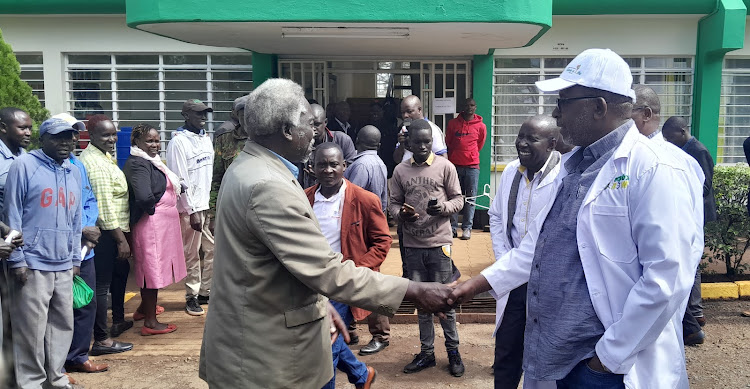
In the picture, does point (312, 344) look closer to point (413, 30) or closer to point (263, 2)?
point (263, 2)

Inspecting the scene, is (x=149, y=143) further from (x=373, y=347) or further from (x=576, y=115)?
(x=576, y=115)

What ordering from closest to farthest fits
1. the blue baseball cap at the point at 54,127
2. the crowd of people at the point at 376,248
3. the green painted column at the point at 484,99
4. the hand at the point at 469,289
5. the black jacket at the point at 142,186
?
the crowd of people at the point at 376,248 → the hand at the point at 469,289 → the blue baseball cap at the point at 54,127 → the black jacket at the point at 142,186 → the green painted column at the point at 484,99

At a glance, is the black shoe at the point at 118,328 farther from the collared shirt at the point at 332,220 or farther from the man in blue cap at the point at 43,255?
the collared shirt at the point at 332,220

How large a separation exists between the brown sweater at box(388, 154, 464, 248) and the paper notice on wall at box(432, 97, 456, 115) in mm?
5094

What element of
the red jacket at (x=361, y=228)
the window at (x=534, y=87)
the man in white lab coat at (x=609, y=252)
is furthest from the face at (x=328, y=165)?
the window at (x=534, y=87)

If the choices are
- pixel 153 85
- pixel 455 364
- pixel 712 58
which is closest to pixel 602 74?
pixel 455 364

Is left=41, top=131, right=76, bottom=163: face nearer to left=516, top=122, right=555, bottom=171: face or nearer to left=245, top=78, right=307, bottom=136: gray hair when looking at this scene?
left=245, top=78, right=307, bottom=136: gray hair

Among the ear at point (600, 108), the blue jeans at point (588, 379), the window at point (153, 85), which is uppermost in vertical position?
the window at point (153, 85)

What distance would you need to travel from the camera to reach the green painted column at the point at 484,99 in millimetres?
10820

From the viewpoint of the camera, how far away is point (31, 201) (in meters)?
4.58

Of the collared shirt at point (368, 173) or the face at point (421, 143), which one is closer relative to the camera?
the face at point (421, 143)

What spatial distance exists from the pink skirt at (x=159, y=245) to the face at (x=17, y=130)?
143 cm

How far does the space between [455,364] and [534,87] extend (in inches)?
274

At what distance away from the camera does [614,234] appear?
2.48 meters
